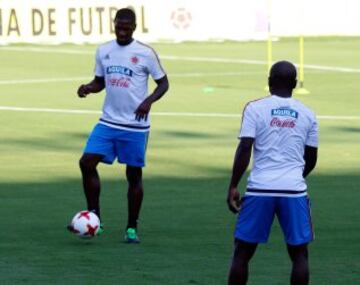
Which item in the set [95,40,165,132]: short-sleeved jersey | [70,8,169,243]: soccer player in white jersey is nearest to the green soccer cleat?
[70,8,169,243]: soccer player in white jersey

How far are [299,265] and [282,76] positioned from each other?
134 centimetres

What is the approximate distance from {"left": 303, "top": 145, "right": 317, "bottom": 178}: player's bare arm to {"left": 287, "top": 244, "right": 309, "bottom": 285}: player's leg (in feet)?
1.79

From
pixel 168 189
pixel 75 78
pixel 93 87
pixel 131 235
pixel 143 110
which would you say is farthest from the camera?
pixel 75 78

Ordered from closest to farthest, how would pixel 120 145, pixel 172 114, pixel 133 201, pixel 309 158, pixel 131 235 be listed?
Result: 1. pixel 309 158
2. pixel 131 235
3. pixel 133 201
4. pixel 120 145
5. pixel 172 114

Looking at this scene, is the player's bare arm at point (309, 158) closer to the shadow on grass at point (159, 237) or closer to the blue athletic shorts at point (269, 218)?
the blue athletic shorts at point (269, 218)

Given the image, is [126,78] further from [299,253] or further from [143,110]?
[299,253]

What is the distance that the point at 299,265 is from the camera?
415 inches

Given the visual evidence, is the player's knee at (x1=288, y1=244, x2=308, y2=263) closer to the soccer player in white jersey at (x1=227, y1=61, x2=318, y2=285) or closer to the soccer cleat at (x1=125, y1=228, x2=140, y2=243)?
the soccer player in white jersey at (x1=227, y1=61, x2=318, y2=285)

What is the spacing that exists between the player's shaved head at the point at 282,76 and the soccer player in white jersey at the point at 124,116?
392 cm

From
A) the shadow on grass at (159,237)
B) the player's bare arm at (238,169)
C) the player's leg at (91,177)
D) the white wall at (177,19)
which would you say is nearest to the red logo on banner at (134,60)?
the player's leg at (91,177)

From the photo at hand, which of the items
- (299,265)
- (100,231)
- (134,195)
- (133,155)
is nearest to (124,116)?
(133,155)

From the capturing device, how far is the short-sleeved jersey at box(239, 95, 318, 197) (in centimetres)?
1045

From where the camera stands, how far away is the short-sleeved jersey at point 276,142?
10.4m

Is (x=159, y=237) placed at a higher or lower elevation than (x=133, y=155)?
lower
